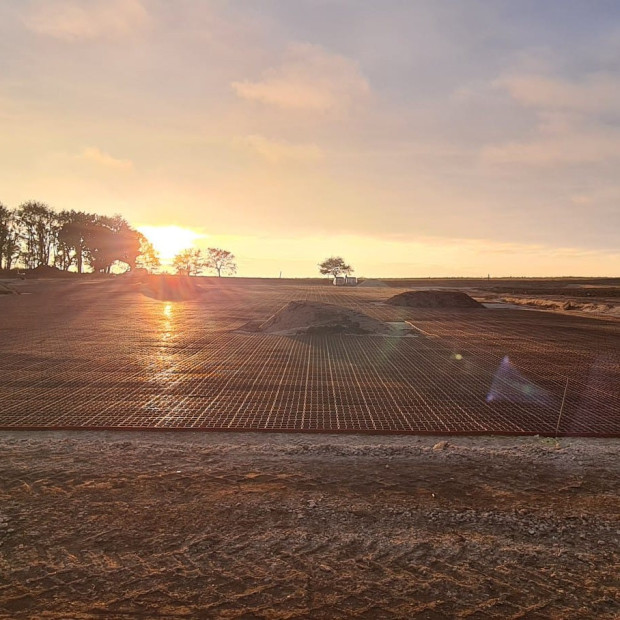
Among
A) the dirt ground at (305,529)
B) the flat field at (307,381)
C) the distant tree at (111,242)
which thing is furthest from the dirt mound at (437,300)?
the distant tree at (111,242)

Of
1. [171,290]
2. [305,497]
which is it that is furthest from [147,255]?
[305,497]

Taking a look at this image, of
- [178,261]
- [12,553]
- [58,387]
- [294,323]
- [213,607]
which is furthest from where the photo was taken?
[178,261]

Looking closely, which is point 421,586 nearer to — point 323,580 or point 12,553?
point 323,580

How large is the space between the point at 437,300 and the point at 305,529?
2763 cm

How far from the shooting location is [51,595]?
2.88 m

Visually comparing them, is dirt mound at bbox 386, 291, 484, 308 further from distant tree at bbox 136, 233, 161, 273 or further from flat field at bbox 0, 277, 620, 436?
distant tree at bbox 136, 233, 161, 273

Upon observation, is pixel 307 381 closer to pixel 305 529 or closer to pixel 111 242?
pixel 305 529

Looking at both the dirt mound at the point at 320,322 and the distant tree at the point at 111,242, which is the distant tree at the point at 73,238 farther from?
the dirt mound at the point at 320,322

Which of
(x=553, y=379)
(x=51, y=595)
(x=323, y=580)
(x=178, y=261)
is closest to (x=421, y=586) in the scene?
(x=323, y=580)

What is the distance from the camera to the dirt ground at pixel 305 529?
9.40ft

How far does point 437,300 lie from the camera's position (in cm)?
3028

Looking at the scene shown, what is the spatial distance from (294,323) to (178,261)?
114460mm

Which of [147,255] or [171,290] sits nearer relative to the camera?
[171,290]

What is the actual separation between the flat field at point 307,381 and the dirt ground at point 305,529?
3.12 ft
